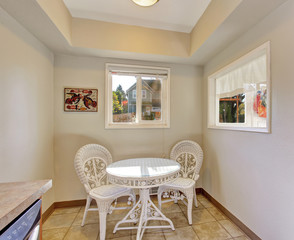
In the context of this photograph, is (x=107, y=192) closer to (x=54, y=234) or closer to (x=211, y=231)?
(x=54, y=234)

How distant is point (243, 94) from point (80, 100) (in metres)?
2.31

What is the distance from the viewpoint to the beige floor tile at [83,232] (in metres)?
1.61

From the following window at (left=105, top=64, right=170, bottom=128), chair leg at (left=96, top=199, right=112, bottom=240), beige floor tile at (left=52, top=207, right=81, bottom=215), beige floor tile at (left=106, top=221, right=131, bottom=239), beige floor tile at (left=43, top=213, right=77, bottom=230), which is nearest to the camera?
chair leg at (left=96, top=199, right=112, bottom=240)

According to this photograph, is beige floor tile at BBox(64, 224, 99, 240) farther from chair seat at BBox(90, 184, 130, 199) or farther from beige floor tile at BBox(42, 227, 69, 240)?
chair seat at BBox(90, 184, 130, 199)

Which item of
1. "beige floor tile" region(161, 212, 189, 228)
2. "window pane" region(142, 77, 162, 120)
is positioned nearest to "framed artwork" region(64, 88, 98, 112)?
"window pane" region(142, 77, 162, 120)

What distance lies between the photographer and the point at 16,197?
73 cm

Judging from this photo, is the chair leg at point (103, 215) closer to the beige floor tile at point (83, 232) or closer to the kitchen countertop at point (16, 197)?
the beige floor tile at point (83, 232)

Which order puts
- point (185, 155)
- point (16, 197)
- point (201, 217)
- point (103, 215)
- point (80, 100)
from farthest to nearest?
point (185, 155) → point (80, 100) → point (201, 217) → point (103, 215) → point (16, 197)

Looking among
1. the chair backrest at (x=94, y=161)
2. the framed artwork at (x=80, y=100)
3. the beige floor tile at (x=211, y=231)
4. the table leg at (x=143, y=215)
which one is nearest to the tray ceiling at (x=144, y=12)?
the framed artwork at (x=80, y=100)

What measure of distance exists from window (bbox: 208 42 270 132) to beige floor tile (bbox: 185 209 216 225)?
125cm

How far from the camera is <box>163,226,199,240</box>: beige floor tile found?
5.21 feet

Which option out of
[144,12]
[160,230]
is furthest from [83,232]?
[144,12]

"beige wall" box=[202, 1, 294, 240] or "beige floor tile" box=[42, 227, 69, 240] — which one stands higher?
"beige wall" box=[202, 1, 294, 240]

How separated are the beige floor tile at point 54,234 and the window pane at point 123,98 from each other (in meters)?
1.58
